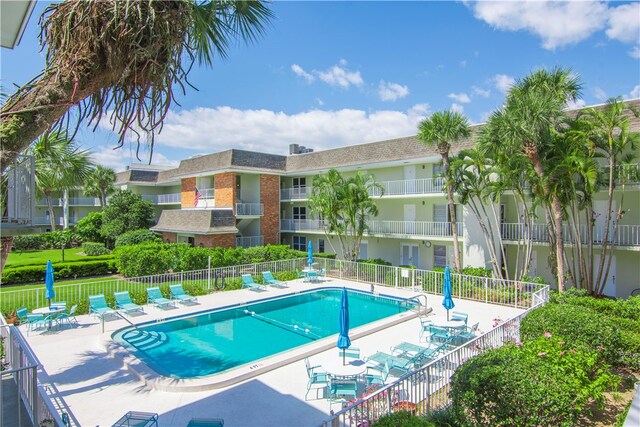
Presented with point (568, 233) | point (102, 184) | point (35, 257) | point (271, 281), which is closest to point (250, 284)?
point (271, 281)

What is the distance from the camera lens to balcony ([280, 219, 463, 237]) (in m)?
23.7

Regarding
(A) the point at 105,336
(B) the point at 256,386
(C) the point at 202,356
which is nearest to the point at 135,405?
(B) the point at 256,386

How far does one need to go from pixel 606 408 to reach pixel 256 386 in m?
7.74

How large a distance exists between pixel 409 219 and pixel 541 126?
12.5 metres

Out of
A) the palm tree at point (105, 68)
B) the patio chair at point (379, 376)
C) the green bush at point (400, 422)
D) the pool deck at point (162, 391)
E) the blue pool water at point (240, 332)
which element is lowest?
the blue pool water at point (240, 332)

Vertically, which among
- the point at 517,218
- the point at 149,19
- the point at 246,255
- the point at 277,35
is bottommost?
the point at 246,255

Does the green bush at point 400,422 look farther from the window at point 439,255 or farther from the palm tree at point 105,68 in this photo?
the window at point 439,255

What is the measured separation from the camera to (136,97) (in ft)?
15.0

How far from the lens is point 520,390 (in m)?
6.00

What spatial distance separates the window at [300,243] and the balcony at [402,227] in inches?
68.6

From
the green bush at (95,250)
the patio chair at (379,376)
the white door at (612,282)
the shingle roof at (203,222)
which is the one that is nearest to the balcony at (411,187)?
the white door at (612,282)

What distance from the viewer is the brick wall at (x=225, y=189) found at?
29484mm

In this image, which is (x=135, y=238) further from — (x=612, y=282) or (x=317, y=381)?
(x=612, y=282)

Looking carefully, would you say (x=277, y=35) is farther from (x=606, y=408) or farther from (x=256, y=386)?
(x=606, y=408)
